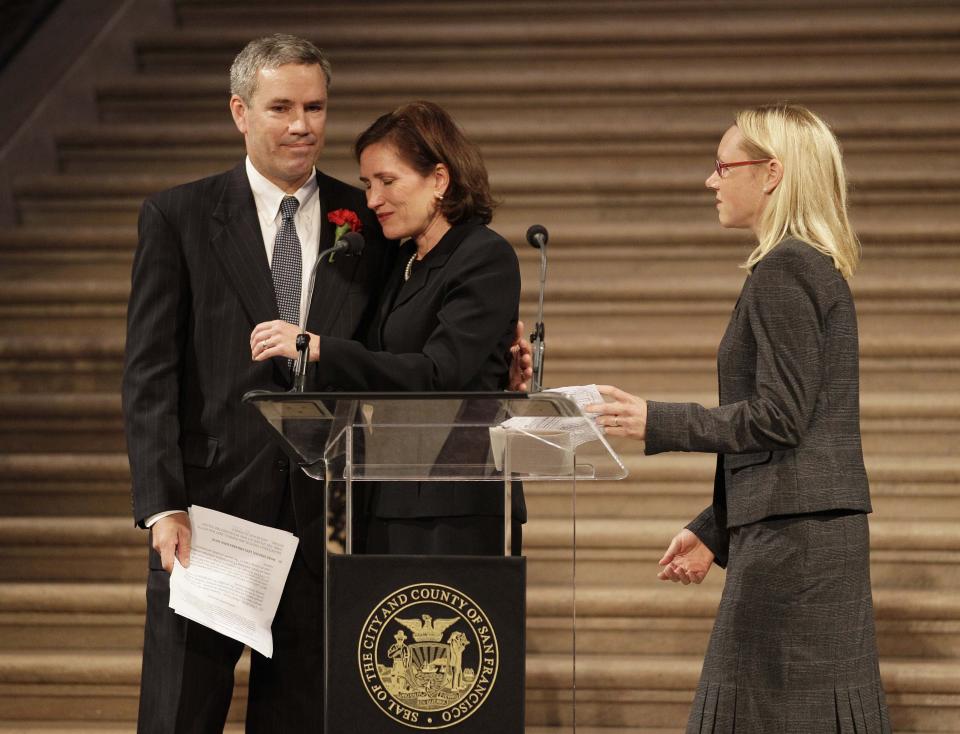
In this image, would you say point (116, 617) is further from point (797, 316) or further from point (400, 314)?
point (797, 316)

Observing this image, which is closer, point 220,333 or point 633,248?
point 220,333

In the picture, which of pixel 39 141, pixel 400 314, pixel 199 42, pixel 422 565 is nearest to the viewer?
pixel 422 565

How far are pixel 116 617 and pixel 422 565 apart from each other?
2.28 meters

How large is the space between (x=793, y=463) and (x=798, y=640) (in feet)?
1.07

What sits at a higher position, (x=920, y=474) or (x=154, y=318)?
(x=154, y=318)

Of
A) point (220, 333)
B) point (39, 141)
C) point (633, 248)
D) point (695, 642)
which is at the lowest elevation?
point (695, 642)

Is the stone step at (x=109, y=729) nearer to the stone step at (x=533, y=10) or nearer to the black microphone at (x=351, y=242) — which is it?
the black microphone at (x=351, y=242)

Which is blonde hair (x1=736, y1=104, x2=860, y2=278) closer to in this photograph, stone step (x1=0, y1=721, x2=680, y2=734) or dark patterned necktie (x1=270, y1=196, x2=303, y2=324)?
dark patterned necktie (x1=270, y1=196, x2=303, y2=324)

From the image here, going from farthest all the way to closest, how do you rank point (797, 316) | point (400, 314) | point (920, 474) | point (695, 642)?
point (920, 474)
point (695, 642)
point (400, 314)
point (797, 316)

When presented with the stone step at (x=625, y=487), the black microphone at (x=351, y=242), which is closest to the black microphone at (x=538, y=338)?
the black microphone at (x=351, y=242)

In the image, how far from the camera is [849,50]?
5594mm

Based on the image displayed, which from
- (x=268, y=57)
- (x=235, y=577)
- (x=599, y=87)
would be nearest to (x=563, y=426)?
(x=235, y=577)

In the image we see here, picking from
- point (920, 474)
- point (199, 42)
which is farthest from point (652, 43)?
point (920, 474)

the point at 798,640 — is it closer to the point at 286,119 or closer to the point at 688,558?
the point at 688,558
